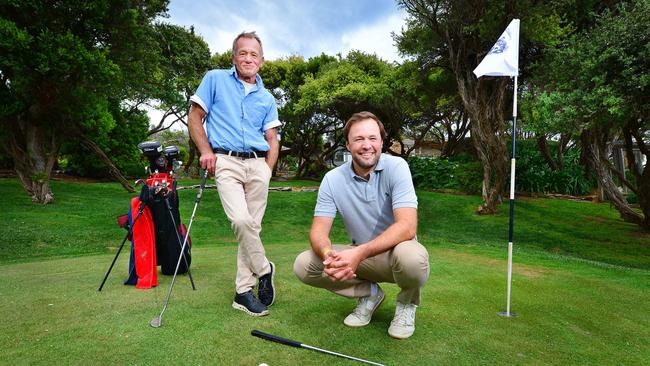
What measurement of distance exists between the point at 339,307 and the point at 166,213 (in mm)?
1915

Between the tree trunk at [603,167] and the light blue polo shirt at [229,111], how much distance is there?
11.0 m

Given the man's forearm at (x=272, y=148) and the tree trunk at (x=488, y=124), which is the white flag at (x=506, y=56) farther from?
the tree trunk at (x=488, y=124)

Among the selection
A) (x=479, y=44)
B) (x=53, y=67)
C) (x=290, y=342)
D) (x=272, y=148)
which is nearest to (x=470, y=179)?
(x=479, y=44)

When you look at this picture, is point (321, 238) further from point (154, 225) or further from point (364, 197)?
point (154, 225)

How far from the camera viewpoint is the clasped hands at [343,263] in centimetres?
247

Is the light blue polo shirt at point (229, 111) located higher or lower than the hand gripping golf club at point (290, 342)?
higher

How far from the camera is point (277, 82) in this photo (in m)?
25.1

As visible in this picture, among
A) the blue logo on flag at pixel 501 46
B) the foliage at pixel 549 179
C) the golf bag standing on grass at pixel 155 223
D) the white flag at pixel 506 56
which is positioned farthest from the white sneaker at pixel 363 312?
the foliage at pixel 549 179

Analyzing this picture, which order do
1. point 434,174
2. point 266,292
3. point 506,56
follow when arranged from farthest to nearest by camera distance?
point 434,174 < point 506,56 < point 266,292

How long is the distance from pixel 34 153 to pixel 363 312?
1143 cm

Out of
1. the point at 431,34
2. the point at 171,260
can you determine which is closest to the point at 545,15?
the point at 431,34

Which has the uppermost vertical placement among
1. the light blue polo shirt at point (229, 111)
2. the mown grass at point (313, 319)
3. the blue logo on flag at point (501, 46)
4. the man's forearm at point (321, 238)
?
the blue logo on flag at point (501, 46)

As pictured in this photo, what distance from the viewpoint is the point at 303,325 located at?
2.78 m

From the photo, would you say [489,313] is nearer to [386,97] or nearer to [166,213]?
[166,213]
